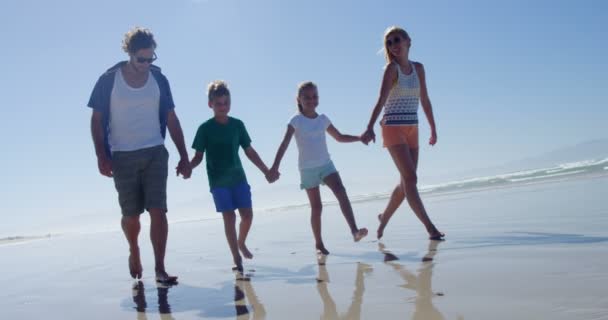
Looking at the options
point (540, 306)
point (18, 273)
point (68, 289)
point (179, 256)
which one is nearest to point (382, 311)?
point (540, 306)

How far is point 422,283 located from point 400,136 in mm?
2456

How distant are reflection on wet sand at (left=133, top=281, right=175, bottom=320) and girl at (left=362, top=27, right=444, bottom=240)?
7.76 ft

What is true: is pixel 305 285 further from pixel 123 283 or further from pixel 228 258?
pixel 228 258

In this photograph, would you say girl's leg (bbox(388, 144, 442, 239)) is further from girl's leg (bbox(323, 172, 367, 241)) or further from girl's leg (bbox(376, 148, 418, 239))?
girl's leg (bbox(323, 172, 367, 241))

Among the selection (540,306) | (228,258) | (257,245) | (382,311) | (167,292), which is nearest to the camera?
(540,306)

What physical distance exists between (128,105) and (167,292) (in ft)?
4.97

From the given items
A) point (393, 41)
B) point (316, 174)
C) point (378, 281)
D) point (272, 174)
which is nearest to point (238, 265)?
point (272, 174)

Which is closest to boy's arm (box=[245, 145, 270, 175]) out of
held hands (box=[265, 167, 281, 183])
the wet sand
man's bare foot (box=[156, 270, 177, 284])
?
held hands (box=[265, 167, 281, 183])

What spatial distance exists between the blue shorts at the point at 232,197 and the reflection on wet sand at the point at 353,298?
1162 millimetres

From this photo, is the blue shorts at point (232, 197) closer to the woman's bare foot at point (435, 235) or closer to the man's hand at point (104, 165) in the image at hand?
the man's hand at point (104, 165)

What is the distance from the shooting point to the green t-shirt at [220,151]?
14.6 feet

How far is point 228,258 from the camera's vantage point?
487 centimetres

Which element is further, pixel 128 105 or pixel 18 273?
pixel 18 273

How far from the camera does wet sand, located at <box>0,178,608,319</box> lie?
2152 mm
